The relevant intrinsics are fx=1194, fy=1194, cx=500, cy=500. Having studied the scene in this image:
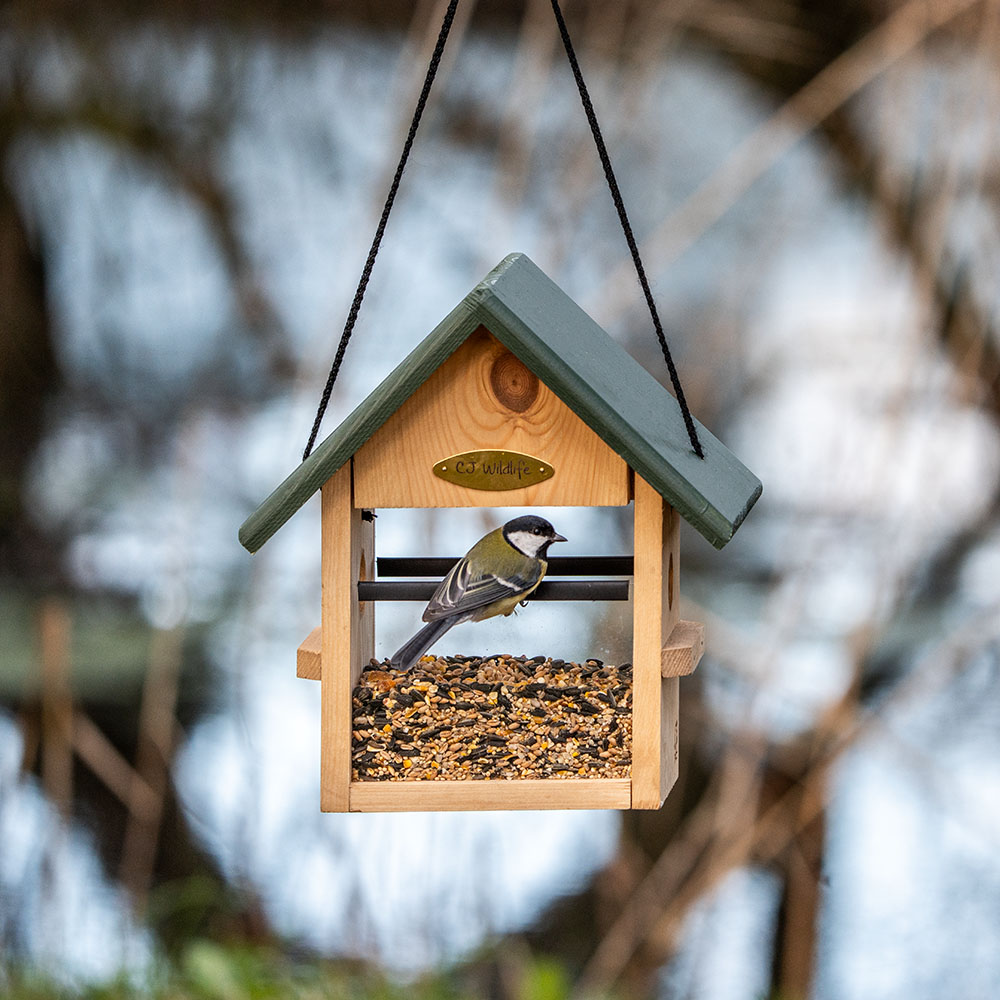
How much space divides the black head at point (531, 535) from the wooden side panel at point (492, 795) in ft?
0.92

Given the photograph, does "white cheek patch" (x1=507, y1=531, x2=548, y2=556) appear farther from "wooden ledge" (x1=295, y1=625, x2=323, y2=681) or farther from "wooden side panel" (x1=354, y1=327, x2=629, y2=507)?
"wooden ledge" (x1=295, y1=625, x2=323, y2=681)

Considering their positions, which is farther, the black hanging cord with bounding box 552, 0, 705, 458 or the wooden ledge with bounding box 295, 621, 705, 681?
the wooden ledge with bounding box 295, 621, 705, 681

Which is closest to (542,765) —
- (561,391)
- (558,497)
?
→ (558,497)

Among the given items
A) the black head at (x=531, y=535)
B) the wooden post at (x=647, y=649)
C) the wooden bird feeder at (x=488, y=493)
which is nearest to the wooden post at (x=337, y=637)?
the wooden bird feeder at (x=488, y=493)

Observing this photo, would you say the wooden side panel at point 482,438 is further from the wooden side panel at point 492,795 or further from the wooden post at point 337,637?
the wooden side panel at point 492,795

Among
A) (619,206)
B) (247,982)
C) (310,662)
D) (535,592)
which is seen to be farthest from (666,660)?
(247,982)

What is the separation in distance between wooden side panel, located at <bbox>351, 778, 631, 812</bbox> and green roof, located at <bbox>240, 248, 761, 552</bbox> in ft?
1.05

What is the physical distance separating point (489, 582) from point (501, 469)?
144 millimetres

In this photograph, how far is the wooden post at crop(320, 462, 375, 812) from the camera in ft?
4.59

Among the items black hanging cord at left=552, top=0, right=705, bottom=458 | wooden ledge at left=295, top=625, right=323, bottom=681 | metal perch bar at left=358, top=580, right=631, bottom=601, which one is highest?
black hanging cord at left=552, top=0, right=705, bottom=458

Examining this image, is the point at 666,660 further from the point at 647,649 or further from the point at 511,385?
the point at 511,385

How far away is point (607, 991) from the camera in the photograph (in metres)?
3.12

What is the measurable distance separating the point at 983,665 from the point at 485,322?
2265mm

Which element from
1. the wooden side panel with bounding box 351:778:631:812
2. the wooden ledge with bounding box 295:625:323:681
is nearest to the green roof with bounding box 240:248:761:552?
the wooden ledge with bounding box 295:625:323:681
